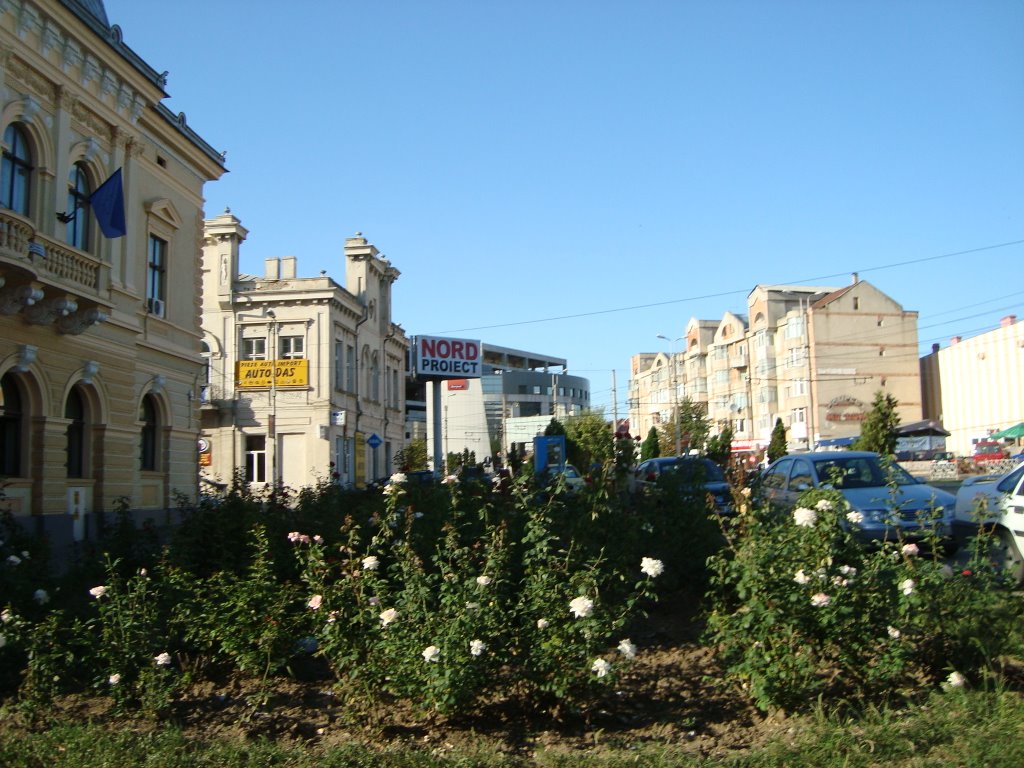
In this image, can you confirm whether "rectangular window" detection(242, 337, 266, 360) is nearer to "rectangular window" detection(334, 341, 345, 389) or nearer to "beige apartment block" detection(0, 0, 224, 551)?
"rectangular window" detection(334, 341, 345, 389)

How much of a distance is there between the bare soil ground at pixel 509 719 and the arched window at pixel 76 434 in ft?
48.8

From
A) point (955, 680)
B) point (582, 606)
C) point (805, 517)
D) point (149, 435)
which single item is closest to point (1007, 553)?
point (955, 680)

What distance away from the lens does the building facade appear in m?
92.8

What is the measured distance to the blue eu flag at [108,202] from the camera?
19.4 meters

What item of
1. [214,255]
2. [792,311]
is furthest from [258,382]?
[792,311]

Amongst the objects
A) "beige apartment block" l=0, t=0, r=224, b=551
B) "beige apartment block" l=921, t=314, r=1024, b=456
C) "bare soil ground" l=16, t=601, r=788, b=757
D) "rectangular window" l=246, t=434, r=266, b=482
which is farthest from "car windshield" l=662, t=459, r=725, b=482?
"beige apartment block" l=921, t=314, r=1024, b=456

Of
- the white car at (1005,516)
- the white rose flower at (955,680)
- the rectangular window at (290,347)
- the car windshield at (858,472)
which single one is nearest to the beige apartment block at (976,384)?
the rectangular window at (290,347)

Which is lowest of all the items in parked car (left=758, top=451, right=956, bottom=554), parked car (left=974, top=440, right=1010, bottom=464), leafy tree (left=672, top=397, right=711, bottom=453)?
parked car (left=758, top=451, right=956, bottom=554)

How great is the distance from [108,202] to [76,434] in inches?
194

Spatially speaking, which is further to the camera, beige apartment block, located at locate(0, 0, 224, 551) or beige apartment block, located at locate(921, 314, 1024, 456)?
beige apartment block, located at locate(921, 314, 1024, 456)

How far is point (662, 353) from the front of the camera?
11612 centimetres

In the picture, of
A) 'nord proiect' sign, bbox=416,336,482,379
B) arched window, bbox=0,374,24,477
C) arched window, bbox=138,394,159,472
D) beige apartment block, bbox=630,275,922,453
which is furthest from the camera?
beige apartment block, bbox=630,275,922,453

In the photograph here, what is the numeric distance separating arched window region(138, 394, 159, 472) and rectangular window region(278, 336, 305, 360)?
A: 74.1 feet

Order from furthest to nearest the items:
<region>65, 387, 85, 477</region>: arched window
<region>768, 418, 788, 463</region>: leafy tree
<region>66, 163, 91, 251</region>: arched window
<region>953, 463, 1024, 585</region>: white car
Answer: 1. <region>768, 418, 788, 463</region>: leafy tree
2. <region>65, 387, 85, 477</region>: arched window
3. <region>66, 163, 91, 251</region>: arched window
4. <region>953, 463, 1024, 585</region>: white car
